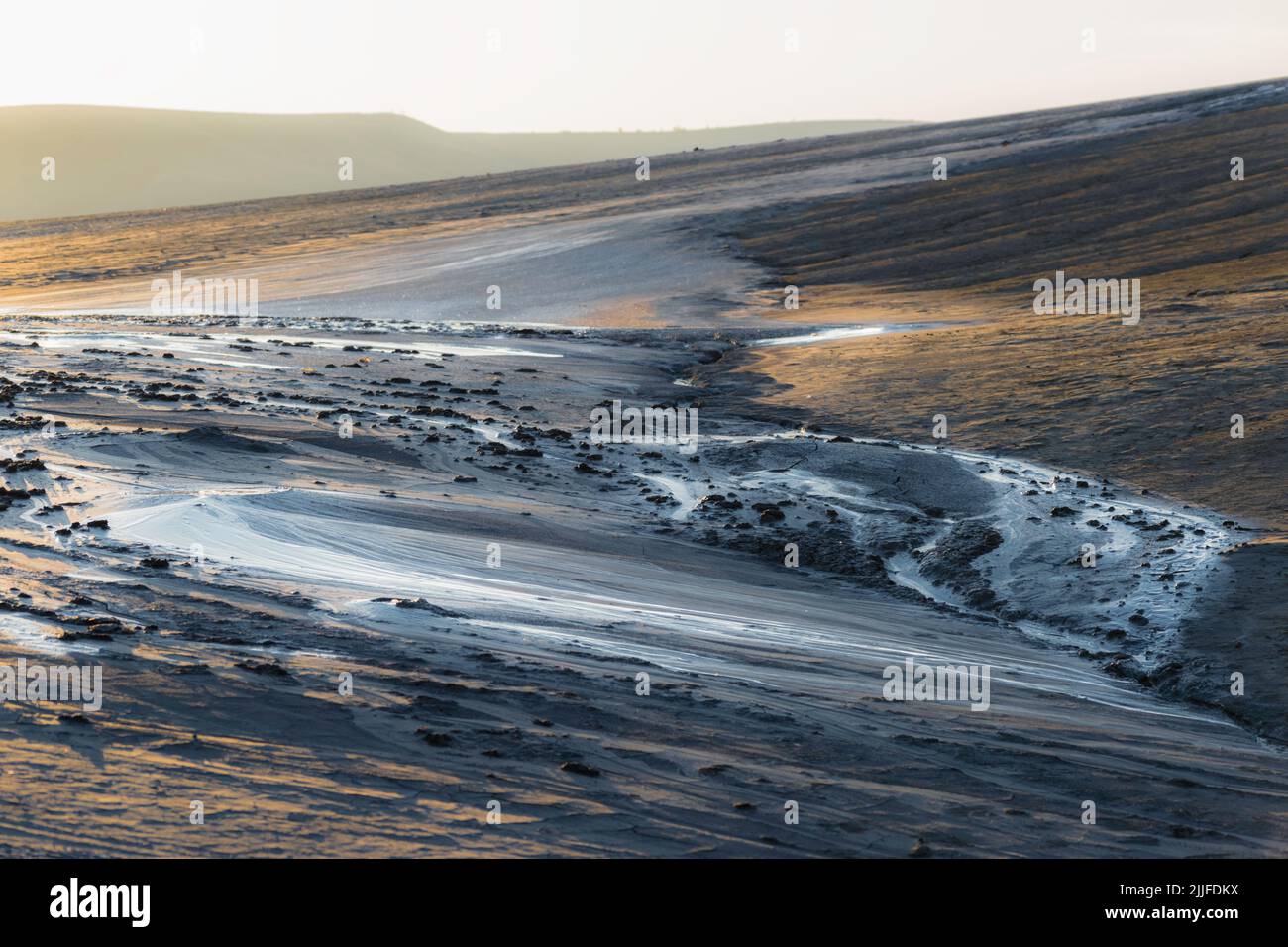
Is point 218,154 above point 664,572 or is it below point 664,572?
above

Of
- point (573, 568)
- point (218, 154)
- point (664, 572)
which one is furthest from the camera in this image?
point (218, 154)

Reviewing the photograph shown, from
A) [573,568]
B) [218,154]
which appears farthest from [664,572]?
[218,154]

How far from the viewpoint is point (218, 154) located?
114812mm

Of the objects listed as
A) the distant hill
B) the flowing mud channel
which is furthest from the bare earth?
Answer: the distant hill

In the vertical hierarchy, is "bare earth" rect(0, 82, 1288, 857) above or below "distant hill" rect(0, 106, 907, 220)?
below

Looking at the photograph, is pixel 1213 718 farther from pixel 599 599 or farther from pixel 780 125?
pixel 780 125

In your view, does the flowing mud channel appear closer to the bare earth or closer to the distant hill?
the bare earth

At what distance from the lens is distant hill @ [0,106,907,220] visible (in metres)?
98.9

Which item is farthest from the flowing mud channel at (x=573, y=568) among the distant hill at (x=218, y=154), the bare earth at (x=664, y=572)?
the distant hill at (x=218, y=154)

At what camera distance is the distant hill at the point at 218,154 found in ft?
325

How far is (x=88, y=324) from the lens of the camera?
84.1ft

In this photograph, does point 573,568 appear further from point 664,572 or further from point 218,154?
point 218,154
